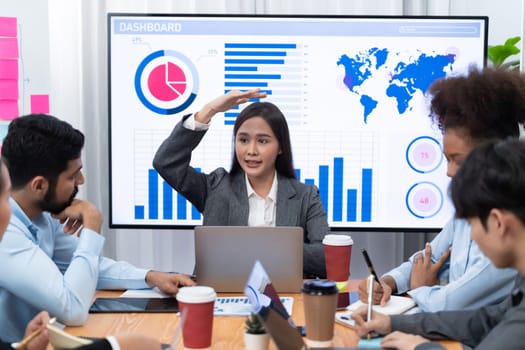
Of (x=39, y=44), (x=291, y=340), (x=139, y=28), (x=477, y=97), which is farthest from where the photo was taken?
(x=39, y=44)

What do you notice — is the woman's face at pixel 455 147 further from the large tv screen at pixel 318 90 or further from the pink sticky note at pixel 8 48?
the pink sticky note at pixel 8 48

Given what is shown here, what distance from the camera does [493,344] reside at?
125 centimetres

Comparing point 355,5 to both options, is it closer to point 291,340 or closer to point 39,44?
point 39,44

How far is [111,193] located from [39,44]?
2.97 feet

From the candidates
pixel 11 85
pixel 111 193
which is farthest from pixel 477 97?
pixel 11 85

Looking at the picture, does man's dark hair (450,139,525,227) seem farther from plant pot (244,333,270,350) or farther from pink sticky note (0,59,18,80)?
pink sticky note (0,59,18,80)

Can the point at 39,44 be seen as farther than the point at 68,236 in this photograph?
Yes

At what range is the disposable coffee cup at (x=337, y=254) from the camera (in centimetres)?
186

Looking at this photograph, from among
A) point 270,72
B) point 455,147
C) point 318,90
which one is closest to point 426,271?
point 455,147

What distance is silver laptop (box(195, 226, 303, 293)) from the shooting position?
5.74 ft

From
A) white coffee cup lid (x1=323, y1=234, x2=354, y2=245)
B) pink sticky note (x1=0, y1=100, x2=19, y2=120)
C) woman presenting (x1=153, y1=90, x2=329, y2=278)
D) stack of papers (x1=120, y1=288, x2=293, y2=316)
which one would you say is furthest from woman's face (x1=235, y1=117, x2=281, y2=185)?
pink sticky note (x1=0, y1=100, x2=19, y2=120)

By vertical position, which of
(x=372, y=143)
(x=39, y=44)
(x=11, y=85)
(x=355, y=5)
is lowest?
(x=372, y=143)

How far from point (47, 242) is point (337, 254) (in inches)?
34.3

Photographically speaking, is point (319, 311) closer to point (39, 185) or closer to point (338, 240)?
point (338, 240)
